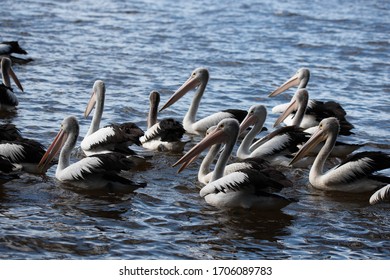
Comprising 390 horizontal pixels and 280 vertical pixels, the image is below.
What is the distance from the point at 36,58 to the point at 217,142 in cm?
654

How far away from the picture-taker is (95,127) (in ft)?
29.9

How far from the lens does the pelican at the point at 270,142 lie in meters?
8.71

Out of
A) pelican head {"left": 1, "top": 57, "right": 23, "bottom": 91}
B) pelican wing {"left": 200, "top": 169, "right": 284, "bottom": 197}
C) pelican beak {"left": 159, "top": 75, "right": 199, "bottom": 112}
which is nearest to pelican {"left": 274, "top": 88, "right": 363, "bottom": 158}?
pelican beak {"left": 159, "top": 75, "right": 199, "bottom": 112}

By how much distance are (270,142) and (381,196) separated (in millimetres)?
1578

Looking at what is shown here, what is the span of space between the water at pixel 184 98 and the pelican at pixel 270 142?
24 centimetres

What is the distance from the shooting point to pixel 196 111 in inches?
403

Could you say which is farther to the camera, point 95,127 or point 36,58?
point 36,58

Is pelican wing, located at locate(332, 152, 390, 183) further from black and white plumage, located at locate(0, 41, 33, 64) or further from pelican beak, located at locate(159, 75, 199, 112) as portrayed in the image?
black and white plumage, located at locate(0, 41, 33, 64)

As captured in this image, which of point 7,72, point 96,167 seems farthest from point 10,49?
→ point 96,167

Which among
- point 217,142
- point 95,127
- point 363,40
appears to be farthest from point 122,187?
point 363,40

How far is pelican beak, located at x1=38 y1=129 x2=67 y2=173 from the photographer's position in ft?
26.1

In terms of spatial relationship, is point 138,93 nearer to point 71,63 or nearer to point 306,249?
point 71,63

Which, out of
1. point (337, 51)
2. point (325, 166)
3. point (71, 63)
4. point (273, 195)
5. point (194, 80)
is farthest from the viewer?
point (337, 51)

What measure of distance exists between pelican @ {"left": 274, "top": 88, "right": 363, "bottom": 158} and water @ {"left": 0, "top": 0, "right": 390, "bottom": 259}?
0.69 metres
